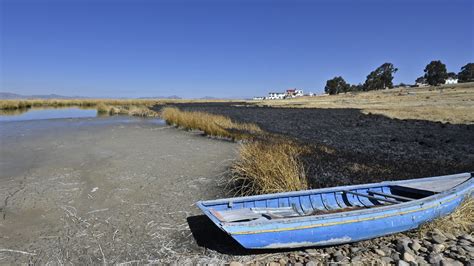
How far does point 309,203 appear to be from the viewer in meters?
5.52

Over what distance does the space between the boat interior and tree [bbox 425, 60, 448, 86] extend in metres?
74.4

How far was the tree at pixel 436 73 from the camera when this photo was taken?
218 ft

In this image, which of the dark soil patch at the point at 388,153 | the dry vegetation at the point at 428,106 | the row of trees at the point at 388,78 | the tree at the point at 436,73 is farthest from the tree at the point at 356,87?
the dark soil patch at the point at 388,153

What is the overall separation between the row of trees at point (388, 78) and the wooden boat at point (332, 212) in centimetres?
7390

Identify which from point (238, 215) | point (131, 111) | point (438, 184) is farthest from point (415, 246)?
point (131, 111)

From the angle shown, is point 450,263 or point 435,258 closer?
point 450,263

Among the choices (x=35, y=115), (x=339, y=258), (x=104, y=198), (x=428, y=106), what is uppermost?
(x=428, y=106)

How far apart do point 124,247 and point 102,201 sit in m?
2.40

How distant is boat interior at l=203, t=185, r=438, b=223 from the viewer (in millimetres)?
4881

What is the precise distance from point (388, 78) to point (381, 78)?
1683mm

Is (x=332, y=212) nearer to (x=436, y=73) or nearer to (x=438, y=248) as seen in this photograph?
(x=438, y=248)

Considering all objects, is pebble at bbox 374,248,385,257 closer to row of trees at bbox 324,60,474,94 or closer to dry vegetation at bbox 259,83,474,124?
dry vegetation at bbox 259,83,474,124

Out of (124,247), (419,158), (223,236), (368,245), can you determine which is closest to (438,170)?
(419,158)

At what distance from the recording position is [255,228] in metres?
3.91
